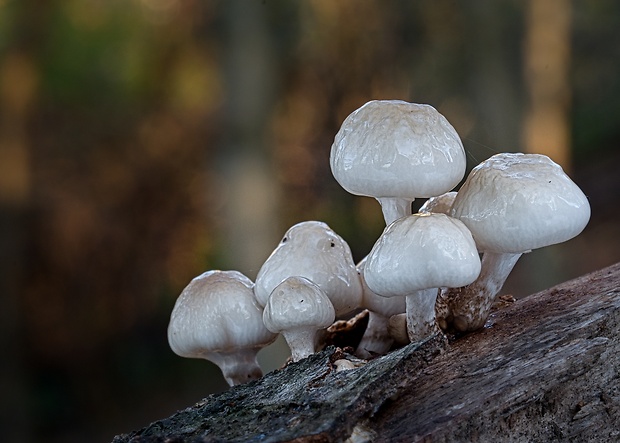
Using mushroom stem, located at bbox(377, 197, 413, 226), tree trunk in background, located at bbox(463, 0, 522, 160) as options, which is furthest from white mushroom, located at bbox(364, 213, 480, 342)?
tree trunk in background, located at bbox(463, 0, 522, 160)

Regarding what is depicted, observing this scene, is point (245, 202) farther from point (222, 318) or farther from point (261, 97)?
point (222, 318)

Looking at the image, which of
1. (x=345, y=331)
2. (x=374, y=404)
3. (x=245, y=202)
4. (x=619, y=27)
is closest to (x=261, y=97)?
(x=245, y=202)

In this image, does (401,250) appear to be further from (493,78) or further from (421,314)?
(493,78)

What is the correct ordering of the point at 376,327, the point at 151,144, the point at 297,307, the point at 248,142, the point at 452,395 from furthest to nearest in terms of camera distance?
the point at 151,144, the point at 248,142, the point at 376,327, the point at 297,307, the point at 452,395

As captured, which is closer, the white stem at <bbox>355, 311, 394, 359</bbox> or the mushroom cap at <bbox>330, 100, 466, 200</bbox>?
the mushroom cap at <bbox>330, 100, 466, 200</bbox>

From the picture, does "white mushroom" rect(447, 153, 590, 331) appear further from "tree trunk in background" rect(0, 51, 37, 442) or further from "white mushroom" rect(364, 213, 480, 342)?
"tree trunk in background" rect(0, 51, 37, 442)

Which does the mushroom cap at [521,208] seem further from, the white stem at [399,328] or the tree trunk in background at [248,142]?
the tree trunk in background at [248,142]

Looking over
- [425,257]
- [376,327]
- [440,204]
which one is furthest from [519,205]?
[376,327]
